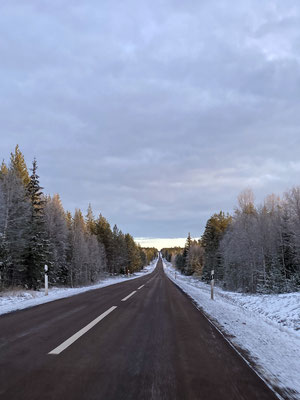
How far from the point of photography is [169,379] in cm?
364

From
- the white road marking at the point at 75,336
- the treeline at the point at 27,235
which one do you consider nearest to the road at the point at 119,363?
the white road marking at the point at 75,336

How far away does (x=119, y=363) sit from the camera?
4.18m

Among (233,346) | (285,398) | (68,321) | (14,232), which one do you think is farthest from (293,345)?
(14,232)

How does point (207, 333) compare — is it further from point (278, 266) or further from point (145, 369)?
point (278, 266)

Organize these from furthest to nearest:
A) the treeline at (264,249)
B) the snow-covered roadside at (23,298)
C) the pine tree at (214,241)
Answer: the pine tree at (214,241)
the treeline at (264,249)
the snow-covered roadside at (23,298)

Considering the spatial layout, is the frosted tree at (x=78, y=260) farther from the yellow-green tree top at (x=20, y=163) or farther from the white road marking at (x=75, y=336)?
the white road marking at (x=75, y=336)

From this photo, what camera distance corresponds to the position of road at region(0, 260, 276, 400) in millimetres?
3238

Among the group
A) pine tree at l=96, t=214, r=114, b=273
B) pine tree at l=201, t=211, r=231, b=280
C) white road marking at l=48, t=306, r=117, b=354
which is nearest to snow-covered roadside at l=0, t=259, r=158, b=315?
white road marking at l=48, t=306, r=117, b=354

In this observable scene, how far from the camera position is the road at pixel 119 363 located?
3.24 m

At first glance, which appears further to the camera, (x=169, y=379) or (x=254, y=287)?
(x=254, y=287)

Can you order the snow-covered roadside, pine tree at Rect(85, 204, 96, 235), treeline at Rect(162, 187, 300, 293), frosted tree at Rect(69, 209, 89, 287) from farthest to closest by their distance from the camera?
1. pine tree at Rect(85, 204, 96, 235)
2. frosted tree at Rect(69, 209, 89, 287)
3. treeline at Rect(162, 187, 300, 293)
4. the snow-covered roadside

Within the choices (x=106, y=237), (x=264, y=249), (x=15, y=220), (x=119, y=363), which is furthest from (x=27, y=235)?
(x=106, y=237)

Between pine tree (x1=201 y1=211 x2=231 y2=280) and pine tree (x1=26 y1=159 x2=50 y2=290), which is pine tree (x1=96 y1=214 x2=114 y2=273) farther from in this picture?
pine tree (x1=26 y1=159 x2=50 y2=290)

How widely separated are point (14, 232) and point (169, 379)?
2315cm
